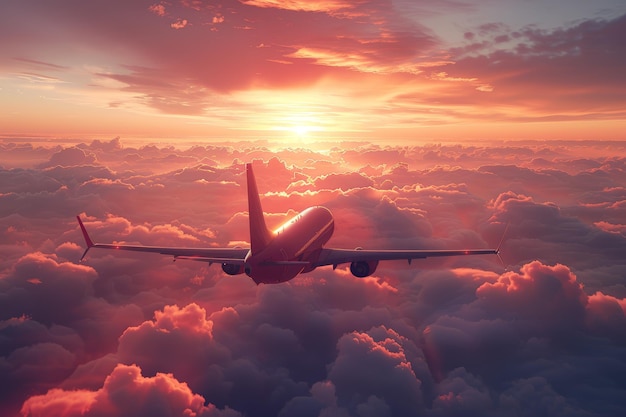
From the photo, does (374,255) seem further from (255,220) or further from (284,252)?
(255,220)

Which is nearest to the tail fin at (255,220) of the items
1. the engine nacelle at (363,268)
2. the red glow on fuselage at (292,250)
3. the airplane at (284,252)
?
the airplane at (284,252)

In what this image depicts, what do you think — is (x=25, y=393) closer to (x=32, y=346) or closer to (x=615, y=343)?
(x=32, y=346)

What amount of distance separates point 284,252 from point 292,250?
268cm

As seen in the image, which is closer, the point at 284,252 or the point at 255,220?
the point at 255,220

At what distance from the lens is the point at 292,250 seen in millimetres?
48500

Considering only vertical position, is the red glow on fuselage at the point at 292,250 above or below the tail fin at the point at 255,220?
below

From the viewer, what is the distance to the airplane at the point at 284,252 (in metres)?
41.9

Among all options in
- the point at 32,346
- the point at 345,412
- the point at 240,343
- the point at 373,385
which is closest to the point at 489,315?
the point at 373,385

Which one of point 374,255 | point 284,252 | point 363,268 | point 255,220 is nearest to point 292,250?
point 284,252

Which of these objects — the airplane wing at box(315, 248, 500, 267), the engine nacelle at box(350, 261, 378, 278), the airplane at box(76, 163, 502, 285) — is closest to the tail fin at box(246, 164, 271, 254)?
the airplane at box(76, 163, 502, 285)

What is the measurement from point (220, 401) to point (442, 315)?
113m

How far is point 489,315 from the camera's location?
175m

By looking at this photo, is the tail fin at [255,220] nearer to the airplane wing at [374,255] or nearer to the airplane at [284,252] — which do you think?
the airplane at [284,252]

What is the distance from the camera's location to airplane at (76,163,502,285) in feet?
138
